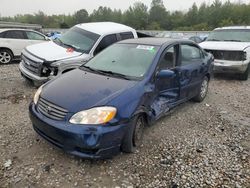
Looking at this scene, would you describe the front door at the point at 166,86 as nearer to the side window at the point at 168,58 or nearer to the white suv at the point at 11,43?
the side window at the point at 168,58

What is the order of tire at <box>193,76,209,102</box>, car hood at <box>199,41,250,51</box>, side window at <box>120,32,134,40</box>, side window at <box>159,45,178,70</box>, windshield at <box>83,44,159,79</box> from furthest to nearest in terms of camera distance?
car hood at <box>199,41,250,51</box>
side window at <box>120,32,134,40</box>
tire at <box>193,76,209,102</box>
side window at <box>159,45,178,70</box>
windshield at <box>83,44,159,79</box>

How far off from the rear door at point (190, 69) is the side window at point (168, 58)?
0.74ft

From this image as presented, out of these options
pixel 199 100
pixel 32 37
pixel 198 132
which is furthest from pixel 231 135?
pixel 32 37

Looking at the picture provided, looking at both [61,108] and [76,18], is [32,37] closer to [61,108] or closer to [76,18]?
[61,108]

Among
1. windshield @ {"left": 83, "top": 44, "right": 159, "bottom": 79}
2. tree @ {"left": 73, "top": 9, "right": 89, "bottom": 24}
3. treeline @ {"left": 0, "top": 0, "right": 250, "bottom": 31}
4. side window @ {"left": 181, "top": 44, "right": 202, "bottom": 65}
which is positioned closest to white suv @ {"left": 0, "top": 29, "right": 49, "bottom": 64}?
windshield @ {"left": 83, "top": 44, "right": 159, "bottom": 79}

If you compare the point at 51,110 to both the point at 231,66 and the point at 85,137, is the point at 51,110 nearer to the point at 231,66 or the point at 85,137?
the point at 85,137

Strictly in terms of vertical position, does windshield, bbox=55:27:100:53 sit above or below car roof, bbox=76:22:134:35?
below

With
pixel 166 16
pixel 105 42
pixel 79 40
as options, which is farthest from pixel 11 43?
pixel 166 16

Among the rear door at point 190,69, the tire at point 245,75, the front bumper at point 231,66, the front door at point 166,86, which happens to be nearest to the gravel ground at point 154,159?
Result: the front door at point 166,86

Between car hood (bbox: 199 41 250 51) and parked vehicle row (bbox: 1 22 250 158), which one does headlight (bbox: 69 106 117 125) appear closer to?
parked vehicle row (bbox: 1 22 250 158)

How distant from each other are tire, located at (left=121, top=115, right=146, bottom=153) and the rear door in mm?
1476

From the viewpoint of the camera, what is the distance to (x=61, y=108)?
3260 mm

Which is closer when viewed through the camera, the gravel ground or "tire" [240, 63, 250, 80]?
the gravel ground

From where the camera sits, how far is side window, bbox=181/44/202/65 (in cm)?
503
